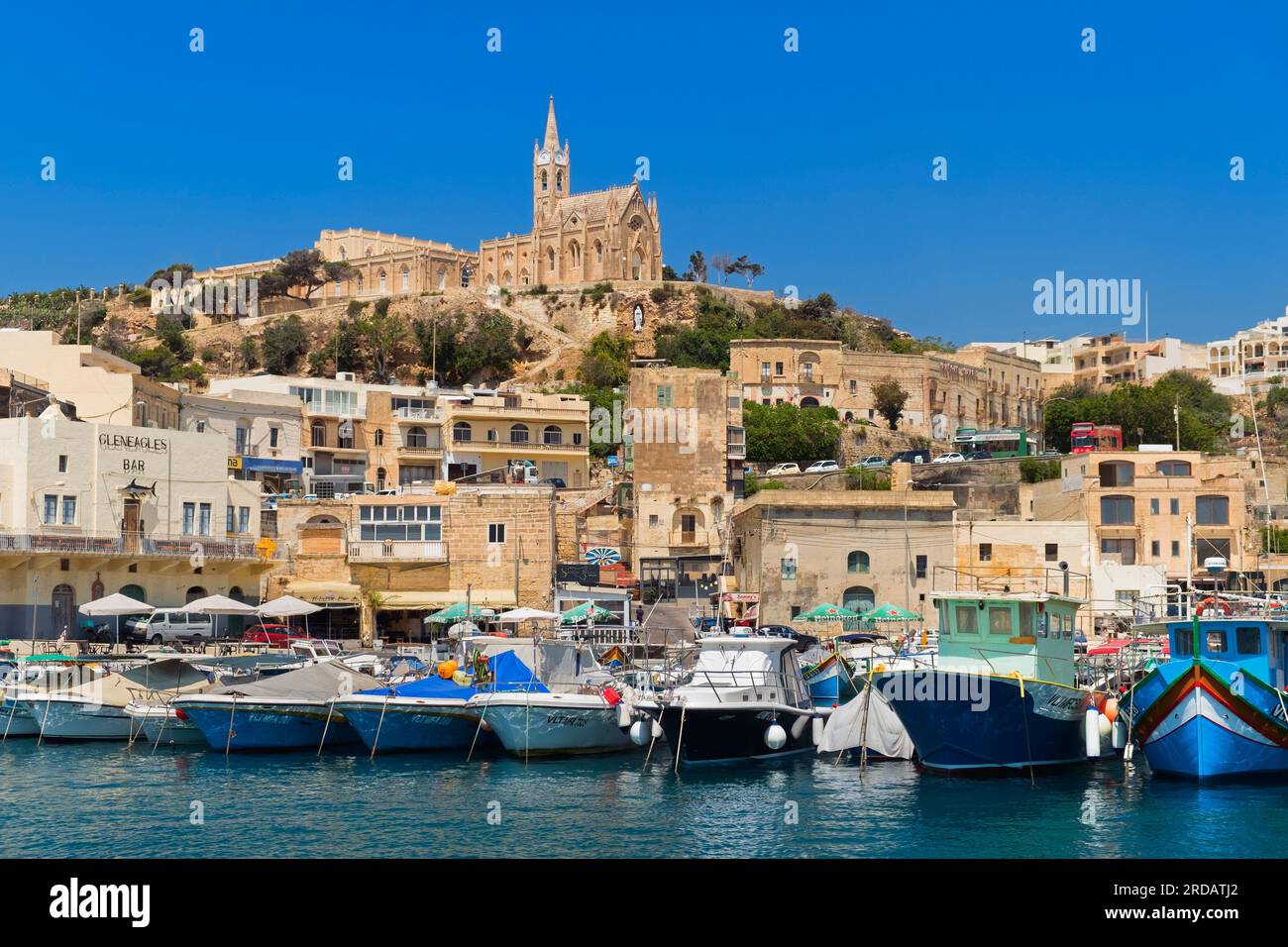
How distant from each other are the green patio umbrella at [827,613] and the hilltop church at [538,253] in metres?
77.1

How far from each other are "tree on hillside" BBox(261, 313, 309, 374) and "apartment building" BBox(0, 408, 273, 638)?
57610 millimetres

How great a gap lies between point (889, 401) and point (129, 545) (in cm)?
6084

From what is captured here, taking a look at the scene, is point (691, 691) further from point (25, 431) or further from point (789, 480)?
point (789, 480)

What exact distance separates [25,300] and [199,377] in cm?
3758

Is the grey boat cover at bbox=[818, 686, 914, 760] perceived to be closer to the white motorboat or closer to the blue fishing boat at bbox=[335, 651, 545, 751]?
A: the white motorboat

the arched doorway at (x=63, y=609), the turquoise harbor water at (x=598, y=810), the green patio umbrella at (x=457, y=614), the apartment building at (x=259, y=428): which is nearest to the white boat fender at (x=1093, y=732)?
the turquoise harbor water at (x=598, y=810)

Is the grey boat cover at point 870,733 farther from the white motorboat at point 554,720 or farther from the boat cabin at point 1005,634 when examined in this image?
the white motorboat at point 554,720

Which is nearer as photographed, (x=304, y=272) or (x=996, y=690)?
(x=996, y=690)

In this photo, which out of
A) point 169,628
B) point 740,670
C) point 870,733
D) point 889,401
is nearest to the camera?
point 740,670

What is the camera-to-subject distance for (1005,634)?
2812 centimetres

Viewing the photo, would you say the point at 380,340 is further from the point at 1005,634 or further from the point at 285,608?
the point at 1005,634

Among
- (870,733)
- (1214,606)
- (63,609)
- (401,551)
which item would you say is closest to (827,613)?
(401,551)

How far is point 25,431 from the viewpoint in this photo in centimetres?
4575
